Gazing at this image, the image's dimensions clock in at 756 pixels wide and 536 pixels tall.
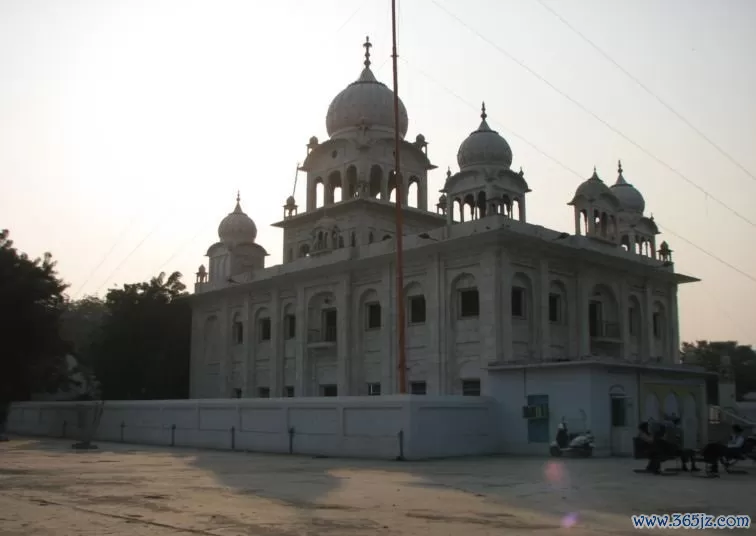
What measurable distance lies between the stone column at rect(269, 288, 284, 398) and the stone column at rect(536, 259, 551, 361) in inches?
577

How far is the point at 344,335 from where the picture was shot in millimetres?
38875

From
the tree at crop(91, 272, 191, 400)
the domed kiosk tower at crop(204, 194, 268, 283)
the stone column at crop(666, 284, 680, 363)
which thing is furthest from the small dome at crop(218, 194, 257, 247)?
the stone column at crop(666, 284, 680, 363)

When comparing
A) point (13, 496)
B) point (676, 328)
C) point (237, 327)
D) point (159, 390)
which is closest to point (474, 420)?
point (13, 496)

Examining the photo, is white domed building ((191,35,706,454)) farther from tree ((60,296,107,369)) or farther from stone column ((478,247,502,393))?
tree ((60,296,107,369))

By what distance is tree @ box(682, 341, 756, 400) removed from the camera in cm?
6769

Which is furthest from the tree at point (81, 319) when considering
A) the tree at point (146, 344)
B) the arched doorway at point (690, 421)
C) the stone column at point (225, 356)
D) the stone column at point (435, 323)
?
the arched doorway at point (690, 421)

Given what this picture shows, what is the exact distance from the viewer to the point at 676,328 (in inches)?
1665

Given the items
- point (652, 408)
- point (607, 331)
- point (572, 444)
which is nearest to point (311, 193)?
point (607, 331)

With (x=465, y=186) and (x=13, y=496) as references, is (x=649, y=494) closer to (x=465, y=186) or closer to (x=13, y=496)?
(x=13, y=496)

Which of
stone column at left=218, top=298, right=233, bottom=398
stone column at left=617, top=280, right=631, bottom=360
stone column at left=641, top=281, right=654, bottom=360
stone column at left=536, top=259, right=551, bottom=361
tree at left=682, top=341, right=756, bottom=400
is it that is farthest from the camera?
tree at left=682, top=341, right=756, bottom=400

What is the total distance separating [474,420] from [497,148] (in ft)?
58.4

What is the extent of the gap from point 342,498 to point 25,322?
28.0 m

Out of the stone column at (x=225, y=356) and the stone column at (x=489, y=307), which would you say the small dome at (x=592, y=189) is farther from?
the stone column at (x=225, y=356)

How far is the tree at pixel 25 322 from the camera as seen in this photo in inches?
1435
